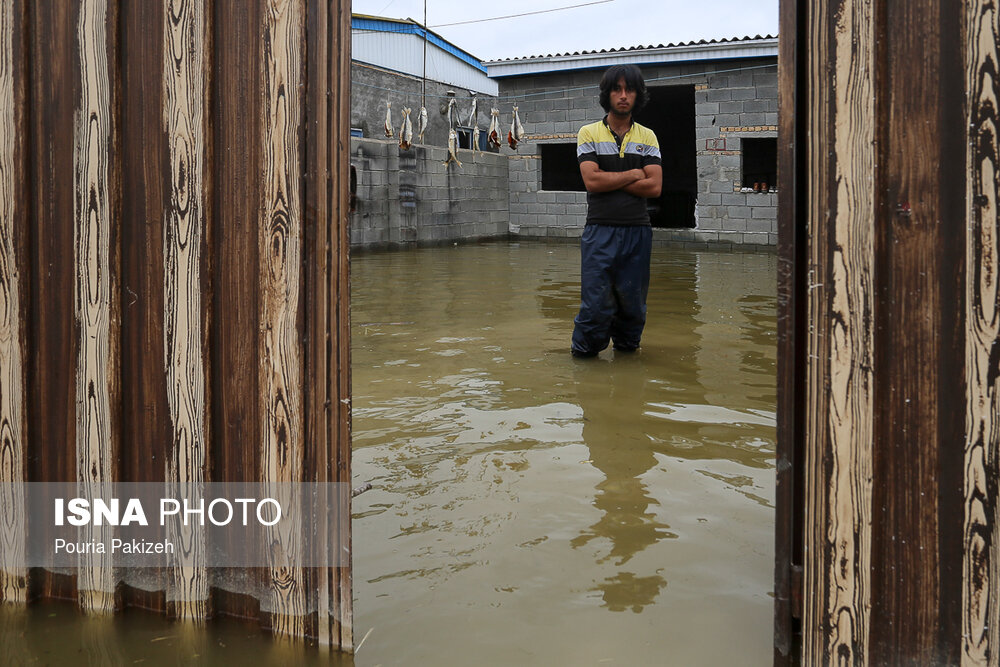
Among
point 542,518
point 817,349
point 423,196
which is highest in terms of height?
point 423,196

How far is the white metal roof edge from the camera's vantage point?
48.9 feet

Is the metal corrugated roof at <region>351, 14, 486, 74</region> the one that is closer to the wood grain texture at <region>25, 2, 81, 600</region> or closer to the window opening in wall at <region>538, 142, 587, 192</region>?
Result: the window opening in wall at <region>538, 142, 587, 192</region>

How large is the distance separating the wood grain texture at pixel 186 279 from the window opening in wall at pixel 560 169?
52.4 ft

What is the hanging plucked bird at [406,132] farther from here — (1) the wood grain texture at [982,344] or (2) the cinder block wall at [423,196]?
(1) the wood grain texture at [982,344]

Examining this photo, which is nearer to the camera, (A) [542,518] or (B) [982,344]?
(B) [982,344]

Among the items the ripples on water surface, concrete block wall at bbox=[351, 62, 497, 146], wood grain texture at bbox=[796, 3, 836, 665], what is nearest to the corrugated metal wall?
concrete block wall at bbox=[351, 62, 497, 146]

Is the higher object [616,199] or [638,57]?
[638,57]

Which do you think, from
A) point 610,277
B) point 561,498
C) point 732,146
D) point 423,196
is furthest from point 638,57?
point 561,498

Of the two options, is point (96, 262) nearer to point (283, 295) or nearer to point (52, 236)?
point (52, 236)

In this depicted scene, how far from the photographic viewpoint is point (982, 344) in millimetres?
1722

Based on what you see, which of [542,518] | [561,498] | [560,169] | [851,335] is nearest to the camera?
[851,335]

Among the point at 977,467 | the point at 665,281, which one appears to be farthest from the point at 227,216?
the point at 665,281

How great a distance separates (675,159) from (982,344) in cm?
1941

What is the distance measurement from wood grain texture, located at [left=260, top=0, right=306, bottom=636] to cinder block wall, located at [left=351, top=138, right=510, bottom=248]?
1213cm
